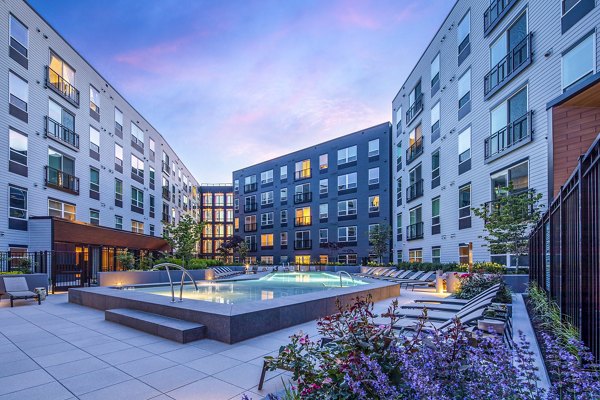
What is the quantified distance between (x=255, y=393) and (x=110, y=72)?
29306 mm

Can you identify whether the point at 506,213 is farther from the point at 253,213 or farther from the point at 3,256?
the point at 253,213

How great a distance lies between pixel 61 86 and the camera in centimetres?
1936

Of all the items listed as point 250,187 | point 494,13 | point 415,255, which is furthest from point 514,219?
point 250,187

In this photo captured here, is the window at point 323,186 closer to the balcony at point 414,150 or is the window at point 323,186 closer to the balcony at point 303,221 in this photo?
the balcony at point 303,221

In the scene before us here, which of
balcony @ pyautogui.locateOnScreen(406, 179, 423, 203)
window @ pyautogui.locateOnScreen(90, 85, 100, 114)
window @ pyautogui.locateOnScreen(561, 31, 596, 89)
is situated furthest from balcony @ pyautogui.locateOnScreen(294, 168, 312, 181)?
window @ pyautogui.locateOnScreen(561, 31, 596, 89)

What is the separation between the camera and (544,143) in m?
12.4

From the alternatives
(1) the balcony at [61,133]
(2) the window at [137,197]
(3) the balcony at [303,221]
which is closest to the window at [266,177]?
(3) the balcony at [303,221]

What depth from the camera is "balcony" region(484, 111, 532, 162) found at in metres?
13.4

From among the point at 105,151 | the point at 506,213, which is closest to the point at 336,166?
the point at 105,151

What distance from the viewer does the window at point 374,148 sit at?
1302 inches

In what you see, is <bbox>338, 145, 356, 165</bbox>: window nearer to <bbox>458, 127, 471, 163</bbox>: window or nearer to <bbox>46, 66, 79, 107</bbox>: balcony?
<bbox>458, 127, 471, 163</bbox>: window

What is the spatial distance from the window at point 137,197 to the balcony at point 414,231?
2322 centimetres

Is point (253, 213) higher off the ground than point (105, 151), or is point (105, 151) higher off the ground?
point (105, 151)

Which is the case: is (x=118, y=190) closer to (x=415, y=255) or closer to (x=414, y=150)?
(x=414, y=150)
